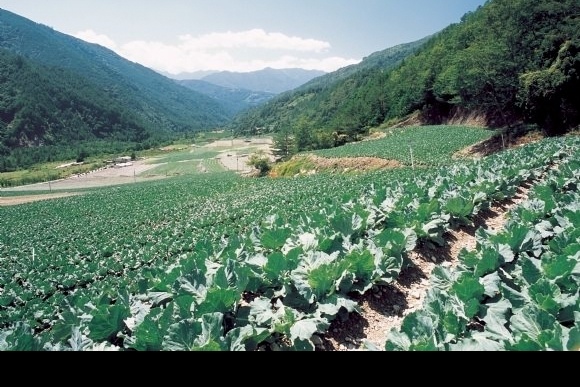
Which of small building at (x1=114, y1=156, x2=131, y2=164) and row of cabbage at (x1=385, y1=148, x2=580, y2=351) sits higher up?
row of cabbage at (x1=385, y1=148, x2=580, y2=351)

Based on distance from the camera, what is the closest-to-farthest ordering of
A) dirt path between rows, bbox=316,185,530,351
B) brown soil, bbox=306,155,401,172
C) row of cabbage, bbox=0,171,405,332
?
1. dirt path between rows, bbox=316,185,530,351
2. row of cabbage, bbox=0,171,405,332
3. brown soil, bbox=306,155,401,172

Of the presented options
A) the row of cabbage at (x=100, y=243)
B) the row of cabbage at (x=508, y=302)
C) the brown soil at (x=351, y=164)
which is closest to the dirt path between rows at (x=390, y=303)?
the row of cabbage at (x=508, y=302)

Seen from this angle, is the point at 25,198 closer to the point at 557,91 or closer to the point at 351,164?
the point at 351,164

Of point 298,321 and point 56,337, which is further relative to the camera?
point 56,337

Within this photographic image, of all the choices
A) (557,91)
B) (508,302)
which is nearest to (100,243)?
(508,302)

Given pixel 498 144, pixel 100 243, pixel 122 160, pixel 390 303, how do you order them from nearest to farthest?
pixel 390 303 → pixel 100 243 → pixel 498 144 → pixel 122 160

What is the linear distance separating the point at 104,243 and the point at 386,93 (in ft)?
261

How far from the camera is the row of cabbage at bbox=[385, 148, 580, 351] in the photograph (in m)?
3.19

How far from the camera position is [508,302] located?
13.2 feet

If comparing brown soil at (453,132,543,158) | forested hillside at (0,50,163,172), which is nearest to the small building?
forested hillside at (0,50,163,172)

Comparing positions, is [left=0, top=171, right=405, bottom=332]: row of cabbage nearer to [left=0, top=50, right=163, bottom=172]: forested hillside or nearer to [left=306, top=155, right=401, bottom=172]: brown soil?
[left=306, top=155, right=401, bottom=172]: brown soil
